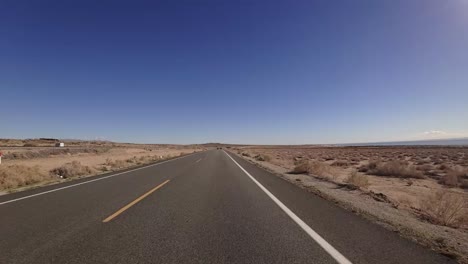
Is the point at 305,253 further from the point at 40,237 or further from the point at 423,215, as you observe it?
the point at 423,215

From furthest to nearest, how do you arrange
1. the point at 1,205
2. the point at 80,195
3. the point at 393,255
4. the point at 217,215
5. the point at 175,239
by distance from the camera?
the point at 80,195 < the point at 1,205 < the point at 217,215 < the point at 175,239 < the point at 393,255

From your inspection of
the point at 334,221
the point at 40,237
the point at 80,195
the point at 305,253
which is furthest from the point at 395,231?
the point at 80,195

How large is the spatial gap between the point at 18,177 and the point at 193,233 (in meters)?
14.1

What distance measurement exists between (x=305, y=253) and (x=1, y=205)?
8.91 meters

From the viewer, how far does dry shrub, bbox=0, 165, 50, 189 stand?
15.5 m

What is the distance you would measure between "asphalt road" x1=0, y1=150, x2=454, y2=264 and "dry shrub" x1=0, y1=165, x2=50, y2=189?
5.65 m

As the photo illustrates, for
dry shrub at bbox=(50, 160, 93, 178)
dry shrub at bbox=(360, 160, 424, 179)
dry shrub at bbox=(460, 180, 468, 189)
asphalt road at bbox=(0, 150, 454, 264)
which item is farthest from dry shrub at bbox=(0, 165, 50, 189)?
dry shrub at bbox=(360, 160, 424, 179)

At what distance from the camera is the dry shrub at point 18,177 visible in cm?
1552

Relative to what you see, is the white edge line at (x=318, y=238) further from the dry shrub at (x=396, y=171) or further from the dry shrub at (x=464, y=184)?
the dry shrub at (x=396, y=171)

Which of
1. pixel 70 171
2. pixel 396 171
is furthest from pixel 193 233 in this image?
pixel 396 171

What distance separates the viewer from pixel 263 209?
891 cm

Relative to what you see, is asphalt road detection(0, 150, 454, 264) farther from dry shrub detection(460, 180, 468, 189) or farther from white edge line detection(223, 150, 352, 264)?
dry shrub detection(460, 180, 468, 189)

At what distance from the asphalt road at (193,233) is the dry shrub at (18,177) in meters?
5.65

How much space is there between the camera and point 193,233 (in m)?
6.34
